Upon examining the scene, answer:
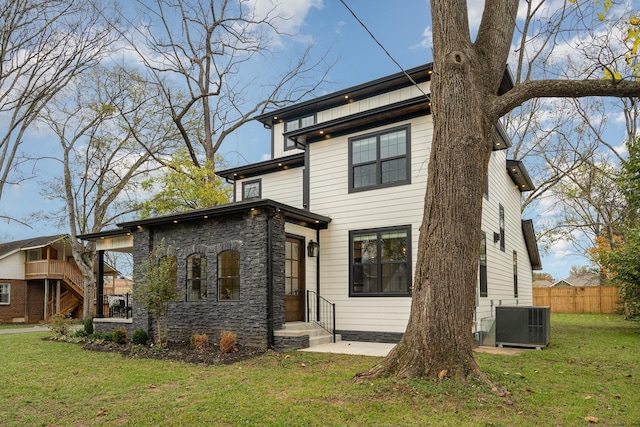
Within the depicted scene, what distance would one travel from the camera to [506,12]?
678 centimetres

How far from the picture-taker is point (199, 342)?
400 inches

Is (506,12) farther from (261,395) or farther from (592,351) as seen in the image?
(592,351)

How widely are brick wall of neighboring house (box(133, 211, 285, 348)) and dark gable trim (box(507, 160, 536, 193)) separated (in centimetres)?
838

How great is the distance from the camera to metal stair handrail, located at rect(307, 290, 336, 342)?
37.8 ft

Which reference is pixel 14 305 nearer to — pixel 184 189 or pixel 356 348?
pixel 184 189

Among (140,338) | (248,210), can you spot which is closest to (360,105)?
(248,210)

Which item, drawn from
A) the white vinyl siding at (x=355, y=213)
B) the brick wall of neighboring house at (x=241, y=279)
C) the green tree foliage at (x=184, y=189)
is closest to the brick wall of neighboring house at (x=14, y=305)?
the green tree foliage at (x=184, y=189)

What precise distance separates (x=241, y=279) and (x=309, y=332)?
6.32ft

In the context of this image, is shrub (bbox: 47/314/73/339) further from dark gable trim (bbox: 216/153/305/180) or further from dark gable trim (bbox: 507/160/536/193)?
dark gable trim (bbox: 507/160/536/193)

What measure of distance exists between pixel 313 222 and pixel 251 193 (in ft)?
11.6

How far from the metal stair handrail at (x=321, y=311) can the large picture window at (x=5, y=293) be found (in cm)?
2009

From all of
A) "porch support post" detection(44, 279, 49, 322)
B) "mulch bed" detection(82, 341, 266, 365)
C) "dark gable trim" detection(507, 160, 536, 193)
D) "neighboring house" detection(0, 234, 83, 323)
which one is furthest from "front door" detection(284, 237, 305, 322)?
"porch support post" detection(44, 279, 49, 322)

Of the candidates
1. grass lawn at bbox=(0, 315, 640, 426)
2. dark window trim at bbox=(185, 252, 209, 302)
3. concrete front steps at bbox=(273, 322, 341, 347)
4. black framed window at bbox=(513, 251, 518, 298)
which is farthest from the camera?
black framed window at bbox=(513, 251, 518, 298)

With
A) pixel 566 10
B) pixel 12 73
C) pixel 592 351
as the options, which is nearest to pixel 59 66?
pixel 12 73
